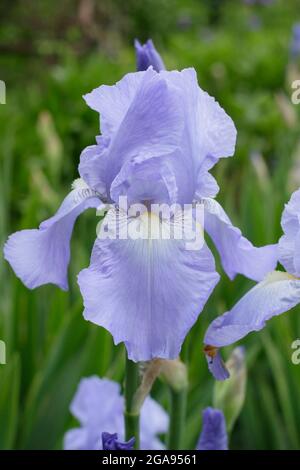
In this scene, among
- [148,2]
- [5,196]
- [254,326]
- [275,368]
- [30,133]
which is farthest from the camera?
[148,2]

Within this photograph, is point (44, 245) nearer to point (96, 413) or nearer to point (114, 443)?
point (114, 443)

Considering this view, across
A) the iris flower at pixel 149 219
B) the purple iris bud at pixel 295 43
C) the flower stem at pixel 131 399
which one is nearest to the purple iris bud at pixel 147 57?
the iris flower at pixel 149 219

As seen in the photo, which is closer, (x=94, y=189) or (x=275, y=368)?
(x=94, y=189)

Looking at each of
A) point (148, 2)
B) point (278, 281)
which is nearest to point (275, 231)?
point (278, 281)

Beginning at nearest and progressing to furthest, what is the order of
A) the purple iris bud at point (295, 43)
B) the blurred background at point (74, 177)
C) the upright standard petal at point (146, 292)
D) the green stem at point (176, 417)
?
1. the upright standard petal at point (146, 292)
2. the green stem at point (176, 417)
3. the blurred background at point (74, 177)
4. the purple iris bud at point (295, 43)

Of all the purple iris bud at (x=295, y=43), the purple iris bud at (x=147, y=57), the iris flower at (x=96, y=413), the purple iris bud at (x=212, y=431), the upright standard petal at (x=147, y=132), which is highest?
the purple iris bud at (x=295, y=43)

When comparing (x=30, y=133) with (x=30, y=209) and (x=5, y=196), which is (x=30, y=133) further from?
(x=30, y=209)

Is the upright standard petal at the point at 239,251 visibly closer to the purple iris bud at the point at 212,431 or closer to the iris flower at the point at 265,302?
the iris flower at the point at 265,302
